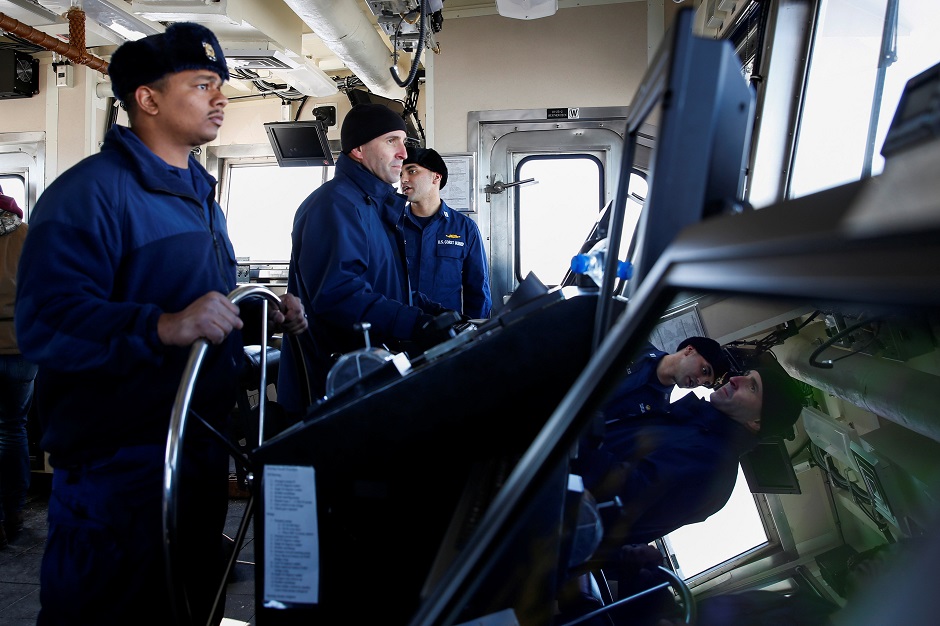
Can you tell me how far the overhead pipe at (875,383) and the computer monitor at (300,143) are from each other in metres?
5.11

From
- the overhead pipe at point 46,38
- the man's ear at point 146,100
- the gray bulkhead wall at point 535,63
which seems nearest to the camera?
the man's ear at point 146,100

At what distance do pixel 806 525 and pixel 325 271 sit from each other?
171cm

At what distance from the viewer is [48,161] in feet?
18.1

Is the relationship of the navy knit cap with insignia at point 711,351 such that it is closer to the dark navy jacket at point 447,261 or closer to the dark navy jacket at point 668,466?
the dark navy jacket at point 668,466

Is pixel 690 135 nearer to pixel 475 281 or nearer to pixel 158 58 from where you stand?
pixel 158 58

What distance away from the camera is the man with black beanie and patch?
3.65 m

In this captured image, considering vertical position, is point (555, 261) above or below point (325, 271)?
above

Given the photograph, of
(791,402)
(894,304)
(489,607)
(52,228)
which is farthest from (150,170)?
(894,304)

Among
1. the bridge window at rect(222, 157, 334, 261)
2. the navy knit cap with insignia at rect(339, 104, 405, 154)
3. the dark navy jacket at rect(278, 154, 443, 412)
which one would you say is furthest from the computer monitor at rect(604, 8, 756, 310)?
the bridge window at rect(222, 157, 334, 261)

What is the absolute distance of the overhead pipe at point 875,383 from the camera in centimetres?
65

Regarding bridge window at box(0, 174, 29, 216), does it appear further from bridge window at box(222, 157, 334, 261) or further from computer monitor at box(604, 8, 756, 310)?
computer monitor at box(604, 8, 756, 310)

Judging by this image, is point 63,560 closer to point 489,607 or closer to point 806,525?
point 489,607

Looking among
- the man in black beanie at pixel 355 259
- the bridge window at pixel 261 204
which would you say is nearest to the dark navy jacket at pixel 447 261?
the man in black beanie at pixel 355 259

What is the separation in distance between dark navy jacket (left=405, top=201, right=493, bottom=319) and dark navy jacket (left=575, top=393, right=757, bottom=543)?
2.66 metres
